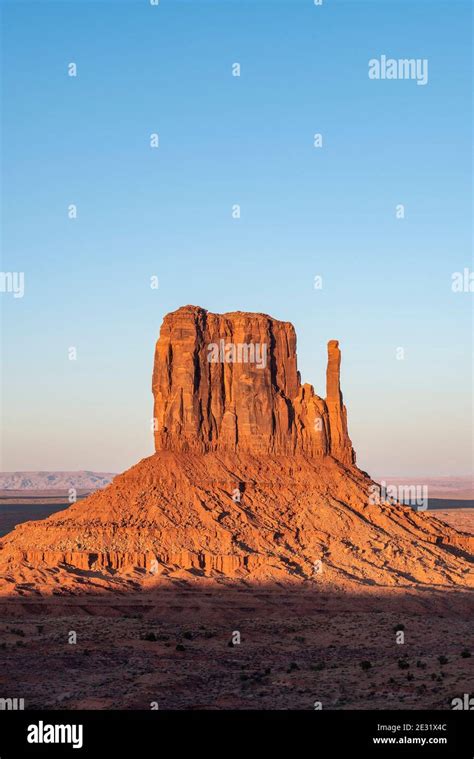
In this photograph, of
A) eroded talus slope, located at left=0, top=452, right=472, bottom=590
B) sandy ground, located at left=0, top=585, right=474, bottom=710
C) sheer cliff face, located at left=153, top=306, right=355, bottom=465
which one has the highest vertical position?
sheer cliff face, located at left=153, top=306, right=355, bottom=465

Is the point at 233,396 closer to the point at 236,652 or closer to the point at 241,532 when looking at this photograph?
the point at 241,532

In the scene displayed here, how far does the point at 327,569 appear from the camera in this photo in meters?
89.2

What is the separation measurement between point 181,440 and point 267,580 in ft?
66.3

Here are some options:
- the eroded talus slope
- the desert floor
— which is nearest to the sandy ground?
the desert floor

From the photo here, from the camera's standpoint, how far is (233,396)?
105250 mm

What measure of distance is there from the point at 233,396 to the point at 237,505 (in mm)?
12016

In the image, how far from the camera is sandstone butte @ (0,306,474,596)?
296 ft

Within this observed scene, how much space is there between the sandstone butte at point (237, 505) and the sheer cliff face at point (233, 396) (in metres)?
0.12

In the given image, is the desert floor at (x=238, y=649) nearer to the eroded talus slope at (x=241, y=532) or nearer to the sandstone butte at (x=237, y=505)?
the sandstone butte at (x=237, y=505)

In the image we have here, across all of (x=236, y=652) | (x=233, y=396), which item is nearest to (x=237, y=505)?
(x=233, y=396)

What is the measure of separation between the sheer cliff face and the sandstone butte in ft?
0.38

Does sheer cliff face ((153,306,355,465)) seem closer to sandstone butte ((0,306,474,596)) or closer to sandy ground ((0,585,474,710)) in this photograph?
sandstone butte ((0,306,474,596))
